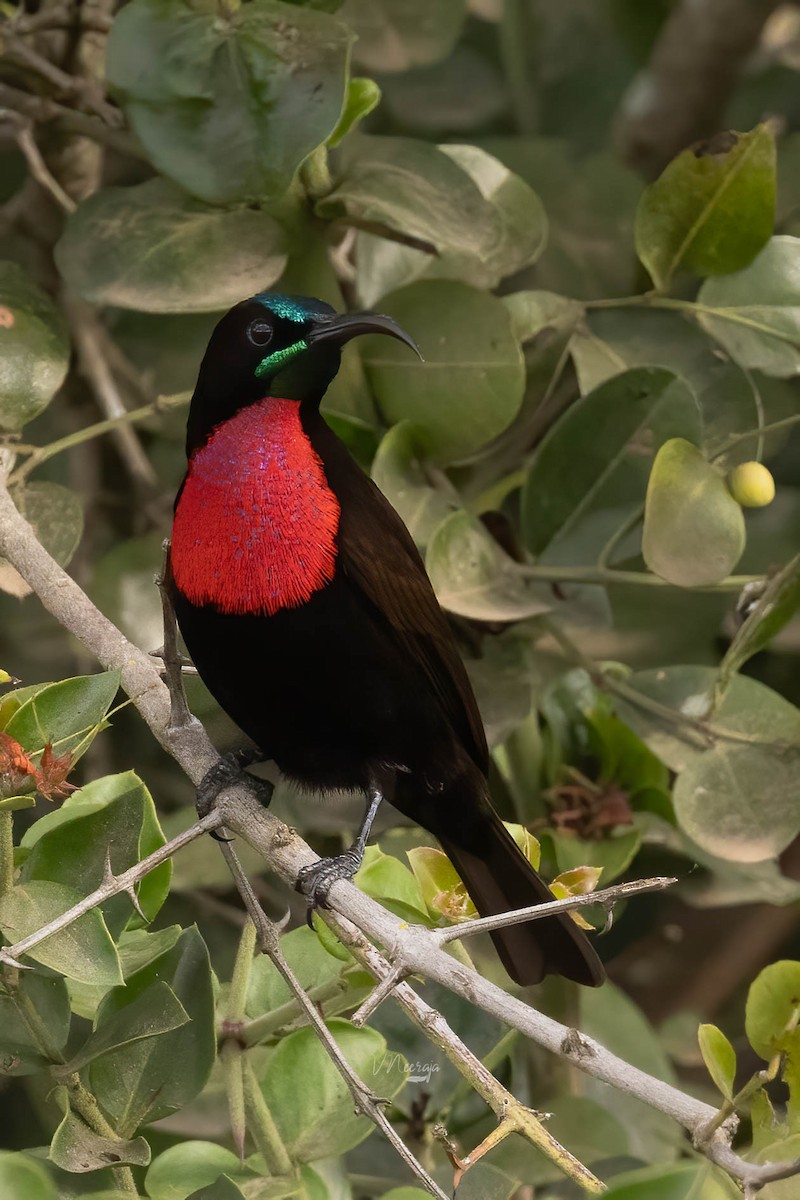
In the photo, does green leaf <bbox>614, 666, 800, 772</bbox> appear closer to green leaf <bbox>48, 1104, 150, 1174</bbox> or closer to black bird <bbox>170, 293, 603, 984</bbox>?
black bird <bbox>170, 293, 603, 984</bbox>

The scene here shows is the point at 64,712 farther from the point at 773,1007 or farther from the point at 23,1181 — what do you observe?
the point at 773,1007

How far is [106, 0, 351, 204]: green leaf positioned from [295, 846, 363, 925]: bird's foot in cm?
99

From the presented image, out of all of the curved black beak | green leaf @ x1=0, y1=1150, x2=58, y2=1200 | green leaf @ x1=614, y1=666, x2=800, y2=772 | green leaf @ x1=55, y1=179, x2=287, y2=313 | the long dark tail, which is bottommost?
the long dark tail

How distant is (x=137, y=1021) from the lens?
1575mm

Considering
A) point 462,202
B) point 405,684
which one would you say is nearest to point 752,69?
point 462,202

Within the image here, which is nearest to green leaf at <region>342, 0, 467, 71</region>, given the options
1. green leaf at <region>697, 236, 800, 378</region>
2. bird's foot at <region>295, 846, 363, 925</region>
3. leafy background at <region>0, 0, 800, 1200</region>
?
leafy background at <region>0, 0, 800, 1200</region>

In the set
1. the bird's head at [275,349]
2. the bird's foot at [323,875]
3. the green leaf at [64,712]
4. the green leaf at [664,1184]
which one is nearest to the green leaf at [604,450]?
the bird's head at [275,349]

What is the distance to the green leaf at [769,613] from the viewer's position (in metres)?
2.21

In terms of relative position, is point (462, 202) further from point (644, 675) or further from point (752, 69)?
point (752, 69)

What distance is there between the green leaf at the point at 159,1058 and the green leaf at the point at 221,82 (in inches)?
47.2

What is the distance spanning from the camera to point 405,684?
225 centimetres

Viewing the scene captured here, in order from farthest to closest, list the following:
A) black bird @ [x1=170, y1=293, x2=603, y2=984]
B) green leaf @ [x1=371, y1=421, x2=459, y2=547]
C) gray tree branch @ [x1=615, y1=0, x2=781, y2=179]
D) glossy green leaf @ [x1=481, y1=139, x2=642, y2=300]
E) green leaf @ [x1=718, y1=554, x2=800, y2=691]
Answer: gray tree branch @ [x1=615, y1=0, x2=781, y2=179] → glossy green leaf @ [x1=481, y1=139, x2=642, y2=300] → green leaf @ [x1=371, y1=421, x2=459, y2=547] → green leaf @ [x1=718, y1=554, x2=800, y2=691] → black bird @ [x1=170, y1=293, x2=603, y2=984]

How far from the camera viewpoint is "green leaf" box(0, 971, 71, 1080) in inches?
61.1

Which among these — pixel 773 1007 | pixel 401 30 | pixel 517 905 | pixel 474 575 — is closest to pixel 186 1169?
pixel 773 1007
